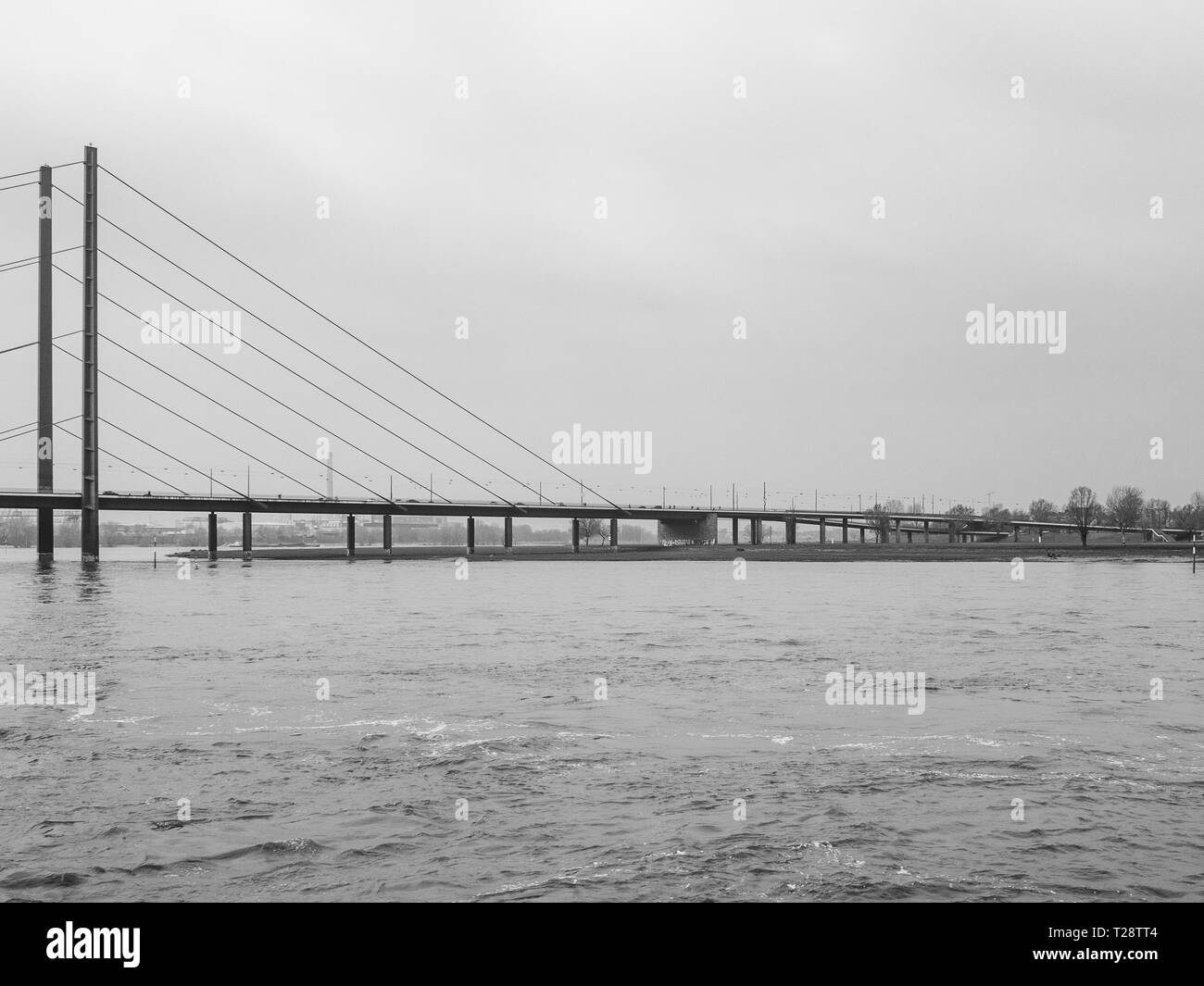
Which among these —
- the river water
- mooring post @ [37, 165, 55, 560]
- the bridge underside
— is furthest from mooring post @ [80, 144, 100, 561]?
the bridge underside

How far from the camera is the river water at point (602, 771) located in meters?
8.90

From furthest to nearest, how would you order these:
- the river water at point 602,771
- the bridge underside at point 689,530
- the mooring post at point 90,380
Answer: the bridge underside at point 689,530, the mooring post at point 90,380, the river water at point 602,771

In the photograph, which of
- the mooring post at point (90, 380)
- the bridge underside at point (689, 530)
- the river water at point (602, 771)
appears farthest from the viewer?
the bridge underside at point (689, 530)

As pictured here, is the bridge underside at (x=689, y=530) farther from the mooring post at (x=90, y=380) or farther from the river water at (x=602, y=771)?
the river water at (x=602, y=771)

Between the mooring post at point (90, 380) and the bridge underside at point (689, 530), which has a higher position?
the mooring post at point (90, 380)

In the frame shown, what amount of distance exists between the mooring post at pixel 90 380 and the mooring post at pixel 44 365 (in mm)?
7279

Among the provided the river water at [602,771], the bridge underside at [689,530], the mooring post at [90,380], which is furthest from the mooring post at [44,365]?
the bridge underside at [689,530]

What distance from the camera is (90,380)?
80188 millimetres

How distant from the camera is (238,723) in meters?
15.7

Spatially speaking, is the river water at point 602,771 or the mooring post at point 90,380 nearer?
the river water at point 602,771

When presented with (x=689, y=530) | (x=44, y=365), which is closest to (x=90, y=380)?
(x=44, y=365)

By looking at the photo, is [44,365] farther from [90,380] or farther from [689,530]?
[689,530]

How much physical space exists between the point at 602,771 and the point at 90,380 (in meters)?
77.9
